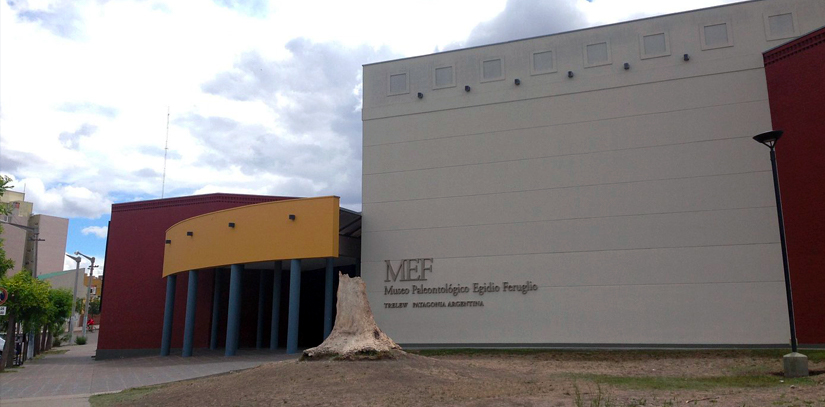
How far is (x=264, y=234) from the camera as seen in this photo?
82.5 ft

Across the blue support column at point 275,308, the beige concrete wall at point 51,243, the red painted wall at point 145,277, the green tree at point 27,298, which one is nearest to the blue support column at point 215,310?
the red painted wall at point 145,277

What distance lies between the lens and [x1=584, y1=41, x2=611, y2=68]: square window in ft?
78.9

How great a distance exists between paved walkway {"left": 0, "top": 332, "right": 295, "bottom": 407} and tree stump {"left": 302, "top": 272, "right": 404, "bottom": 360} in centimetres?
551

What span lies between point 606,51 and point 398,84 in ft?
29.1

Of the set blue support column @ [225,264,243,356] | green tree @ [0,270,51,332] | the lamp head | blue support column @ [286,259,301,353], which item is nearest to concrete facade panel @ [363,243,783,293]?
blue support column @ [286,259,301,353]

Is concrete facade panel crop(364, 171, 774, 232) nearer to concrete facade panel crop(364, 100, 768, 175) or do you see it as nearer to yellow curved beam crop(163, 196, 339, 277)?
concrete facade panel crop(364, 100, 768, 175)

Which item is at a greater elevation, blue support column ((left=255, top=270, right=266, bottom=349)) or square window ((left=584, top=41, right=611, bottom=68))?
square window ((left=584, top=41, right=611, bottom=68))

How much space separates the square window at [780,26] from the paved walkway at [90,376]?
70.4ft

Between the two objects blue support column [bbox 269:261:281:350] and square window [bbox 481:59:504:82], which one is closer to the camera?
square window [bbox 481:59:504:82]

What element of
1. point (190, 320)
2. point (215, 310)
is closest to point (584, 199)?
point (190, 320)

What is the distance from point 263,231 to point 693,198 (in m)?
16.6

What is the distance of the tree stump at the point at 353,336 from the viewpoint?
1452 cm

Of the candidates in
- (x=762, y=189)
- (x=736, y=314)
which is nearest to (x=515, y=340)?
(x=736, y=314)

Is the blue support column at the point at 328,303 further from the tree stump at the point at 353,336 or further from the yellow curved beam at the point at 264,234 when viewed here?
the tree stump at the point at 353,336
